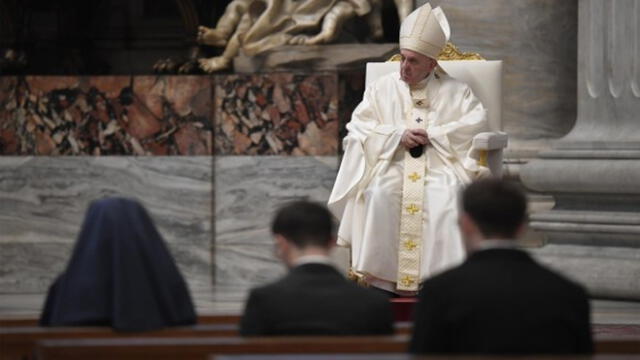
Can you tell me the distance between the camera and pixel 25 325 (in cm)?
610

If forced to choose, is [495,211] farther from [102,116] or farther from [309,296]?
[102,116]

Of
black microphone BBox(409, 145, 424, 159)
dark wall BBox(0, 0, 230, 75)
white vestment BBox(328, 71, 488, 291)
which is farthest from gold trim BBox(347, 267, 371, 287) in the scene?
dark wall BBox(0, 0, 230, 75)

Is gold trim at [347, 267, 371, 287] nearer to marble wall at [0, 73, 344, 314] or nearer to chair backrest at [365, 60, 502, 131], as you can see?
chair backrest at [365, 60, 502, 131]

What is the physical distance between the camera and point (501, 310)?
15.2 feet

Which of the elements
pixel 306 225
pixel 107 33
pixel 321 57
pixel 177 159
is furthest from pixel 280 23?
pixel 306 225

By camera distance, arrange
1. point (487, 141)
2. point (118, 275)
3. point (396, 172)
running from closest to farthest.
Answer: point (118, 275) < point (487, 141) < point (396, 172)

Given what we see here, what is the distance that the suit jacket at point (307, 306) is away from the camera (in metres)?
5.11

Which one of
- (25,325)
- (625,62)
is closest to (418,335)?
(25,325)

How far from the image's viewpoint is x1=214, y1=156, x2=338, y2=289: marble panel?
42.5ft

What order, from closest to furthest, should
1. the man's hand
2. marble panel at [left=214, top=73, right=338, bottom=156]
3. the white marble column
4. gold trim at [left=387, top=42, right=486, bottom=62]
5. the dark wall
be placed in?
1. the man's hand
2. gold trim at [left=387, top=42, right=486, bottom=62]
3. the white marble column
4. marble panel at [left=214, top=73, right=338, bottom=156]
5. the dark wall

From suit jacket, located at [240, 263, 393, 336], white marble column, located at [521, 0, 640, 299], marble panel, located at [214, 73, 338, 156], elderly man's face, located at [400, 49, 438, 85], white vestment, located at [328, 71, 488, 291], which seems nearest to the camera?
suit jacket, located at [240, 263, 393, 336]

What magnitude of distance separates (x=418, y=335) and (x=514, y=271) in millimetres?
299

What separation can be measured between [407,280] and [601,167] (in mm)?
2389

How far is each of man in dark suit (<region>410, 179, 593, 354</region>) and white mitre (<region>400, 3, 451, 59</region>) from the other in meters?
4.89
